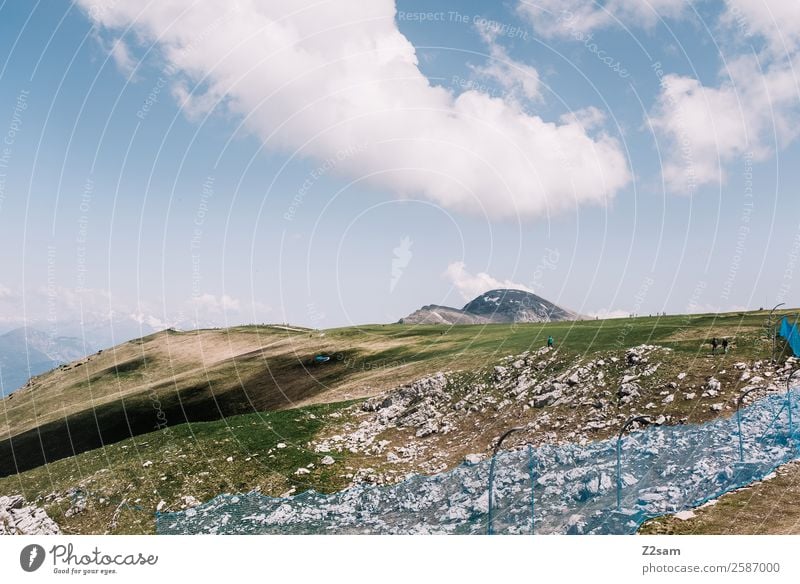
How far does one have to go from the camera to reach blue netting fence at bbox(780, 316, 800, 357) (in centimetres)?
4478

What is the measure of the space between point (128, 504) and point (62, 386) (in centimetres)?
9912

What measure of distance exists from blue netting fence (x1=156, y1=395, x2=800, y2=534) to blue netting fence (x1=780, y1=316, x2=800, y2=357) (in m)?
9.74

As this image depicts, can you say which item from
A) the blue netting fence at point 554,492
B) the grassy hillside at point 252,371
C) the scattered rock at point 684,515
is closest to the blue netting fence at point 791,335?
the grassy hillside at point 252,371

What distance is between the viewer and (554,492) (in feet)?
102

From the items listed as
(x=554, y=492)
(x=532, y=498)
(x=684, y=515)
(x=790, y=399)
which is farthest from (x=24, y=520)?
(x=790, y=399)

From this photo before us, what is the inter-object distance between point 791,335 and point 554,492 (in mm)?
32943

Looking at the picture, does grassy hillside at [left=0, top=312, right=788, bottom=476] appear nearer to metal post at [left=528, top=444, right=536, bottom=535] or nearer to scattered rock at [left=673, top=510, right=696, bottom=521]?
metal post at [left=528, top=444, right=536, bottom=535]

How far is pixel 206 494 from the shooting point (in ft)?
134

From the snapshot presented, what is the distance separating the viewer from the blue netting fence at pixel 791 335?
44.8m

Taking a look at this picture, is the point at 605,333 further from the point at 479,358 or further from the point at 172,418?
the point at 172,418

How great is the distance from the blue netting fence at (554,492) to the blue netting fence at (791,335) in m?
9.74

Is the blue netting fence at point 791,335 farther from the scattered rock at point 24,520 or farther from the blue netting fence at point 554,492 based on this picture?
the scattered rock at point 24,520

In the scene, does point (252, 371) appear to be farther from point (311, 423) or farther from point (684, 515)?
point (684, 515)
